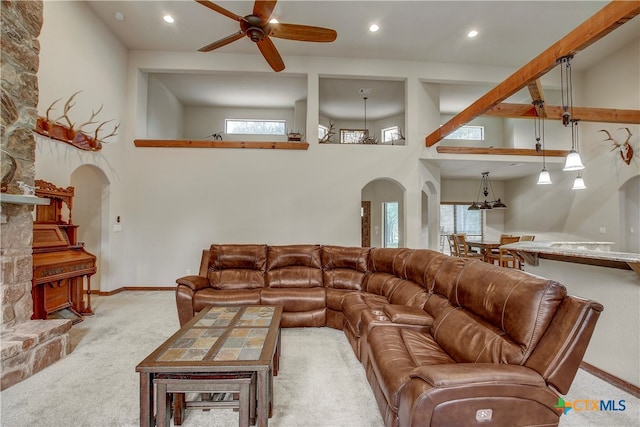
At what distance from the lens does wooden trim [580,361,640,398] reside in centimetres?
220

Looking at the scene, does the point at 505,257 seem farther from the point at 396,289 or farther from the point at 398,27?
the point at 398,27

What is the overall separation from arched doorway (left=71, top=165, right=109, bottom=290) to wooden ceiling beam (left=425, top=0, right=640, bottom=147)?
626 cm

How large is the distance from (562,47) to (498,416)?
3.32 meters

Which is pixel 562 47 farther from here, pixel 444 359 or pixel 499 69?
pixel 499 69

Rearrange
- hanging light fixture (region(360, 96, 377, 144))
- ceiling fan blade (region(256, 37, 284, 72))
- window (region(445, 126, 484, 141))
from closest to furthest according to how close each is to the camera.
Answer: ceiling fan blade (region(256, 37, 284, 72)) → hanging light fixture (region(360, 96, 377, 144)) → window (region(445, 126, 484, 141))

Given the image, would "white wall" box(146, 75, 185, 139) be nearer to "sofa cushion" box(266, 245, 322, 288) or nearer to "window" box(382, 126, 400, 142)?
"sofa cushion" box(266, 245, 322, 288)

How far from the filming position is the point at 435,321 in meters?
2.37

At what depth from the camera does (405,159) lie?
18.9ft

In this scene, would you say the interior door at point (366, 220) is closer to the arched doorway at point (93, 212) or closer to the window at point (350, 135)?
the window at point (350, 135)

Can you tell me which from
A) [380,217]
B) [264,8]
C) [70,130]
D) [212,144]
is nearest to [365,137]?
[380,217]

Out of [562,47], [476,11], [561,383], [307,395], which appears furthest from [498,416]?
[476,11]

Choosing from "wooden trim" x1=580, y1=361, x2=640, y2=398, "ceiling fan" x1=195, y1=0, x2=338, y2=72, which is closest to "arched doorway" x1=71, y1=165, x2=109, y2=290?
"ceiling fan" x1=195, y1=0, x2=338, y2=72

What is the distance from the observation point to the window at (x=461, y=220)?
8959 mm

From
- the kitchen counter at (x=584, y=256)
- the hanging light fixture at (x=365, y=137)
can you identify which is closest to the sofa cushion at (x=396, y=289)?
the kitchen counter at (x=584, y=256)
